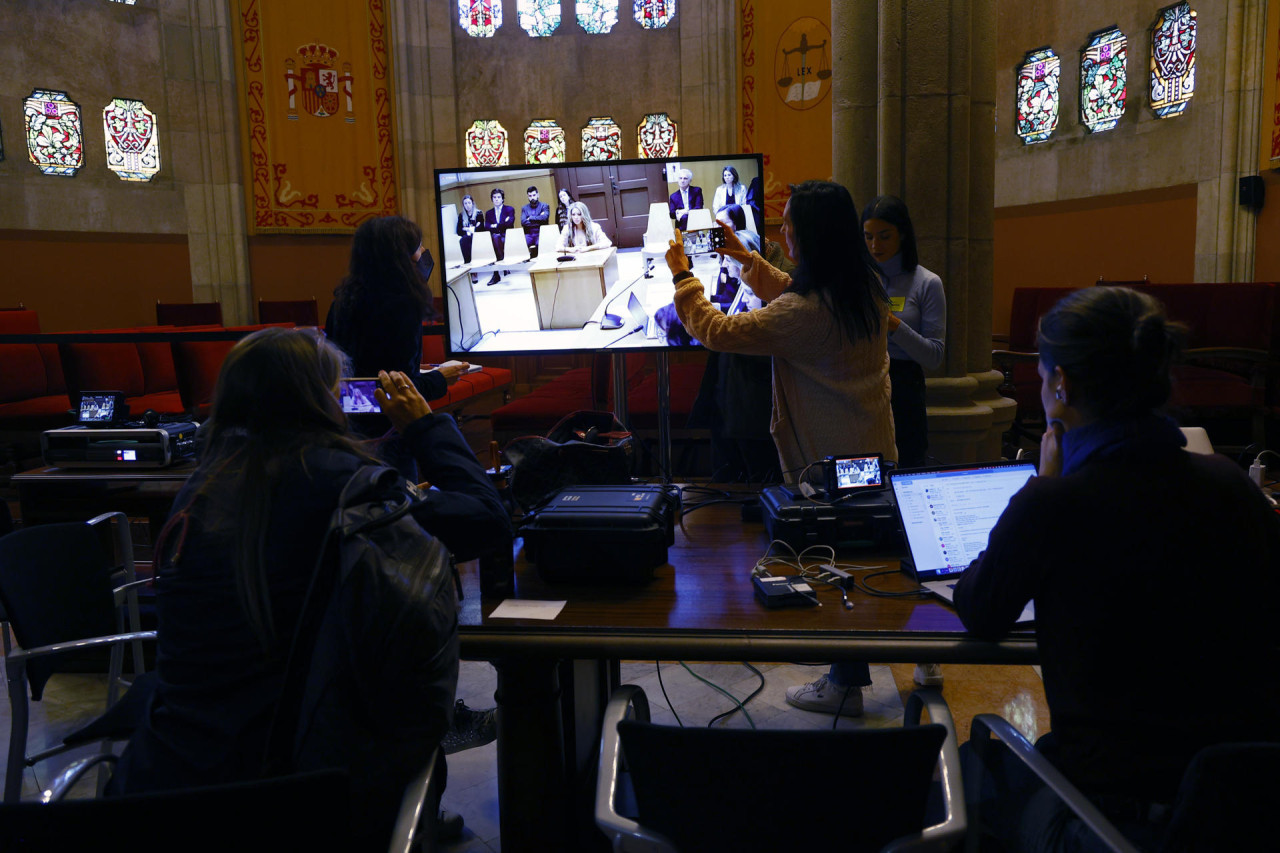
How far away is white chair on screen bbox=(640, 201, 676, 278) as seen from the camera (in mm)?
2895

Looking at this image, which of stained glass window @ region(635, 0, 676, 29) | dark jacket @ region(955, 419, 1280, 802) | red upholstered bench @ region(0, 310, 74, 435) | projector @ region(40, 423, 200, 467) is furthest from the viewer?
stained glass window @ region(635, 0, 676, 29)

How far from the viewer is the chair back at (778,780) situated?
43.3 inches

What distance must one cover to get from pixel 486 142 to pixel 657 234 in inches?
359

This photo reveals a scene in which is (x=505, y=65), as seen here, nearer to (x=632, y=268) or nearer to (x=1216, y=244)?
(x=1216, y=244)

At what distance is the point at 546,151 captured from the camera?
37.0ft

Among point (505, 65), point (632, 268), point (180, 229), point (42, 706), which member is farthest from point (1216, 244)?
point (180, 229)

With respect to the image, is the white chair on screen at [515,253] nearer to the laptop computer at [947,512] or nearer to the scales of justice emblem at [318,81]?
the laptop computer at [947,512]

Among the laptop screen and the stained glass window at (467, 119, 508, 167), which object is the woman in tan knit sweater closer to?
the laptop screen

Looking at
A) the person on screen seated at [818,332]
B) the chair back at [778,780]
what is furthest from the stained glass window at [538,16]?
the chair back at [778,780]

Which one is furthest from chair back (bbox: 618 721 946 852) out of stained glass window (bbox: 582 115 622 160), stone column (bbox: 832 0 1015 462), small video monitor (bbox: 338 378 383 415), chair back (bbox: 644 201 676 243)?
stained glass window (bbox: 582 115 622 160)

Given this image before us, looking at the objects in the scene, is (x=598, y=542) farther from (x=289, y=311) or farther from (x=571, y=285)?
(x=289, y=311)

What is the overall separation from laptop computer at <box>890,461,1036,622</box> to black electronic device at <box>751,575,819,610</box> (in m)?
0.26

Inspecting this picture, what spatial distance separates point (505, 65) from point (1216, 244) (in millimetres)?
7707

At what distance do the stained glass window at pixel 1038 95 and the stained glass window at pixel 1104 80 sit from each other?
321mm
